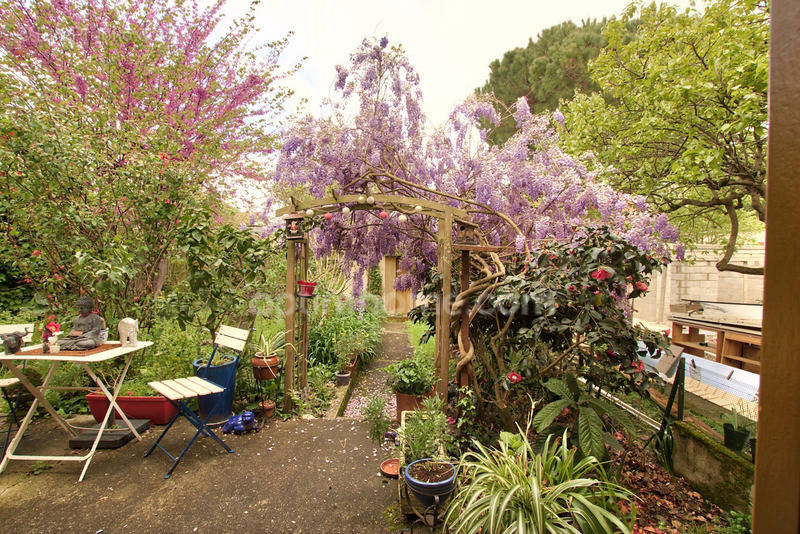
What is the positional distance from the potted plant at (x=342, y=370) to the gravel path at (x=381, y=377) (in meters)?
0.20

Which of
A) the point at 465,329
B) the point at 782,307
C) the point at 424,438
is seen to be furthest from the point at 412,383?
the point at 782,307

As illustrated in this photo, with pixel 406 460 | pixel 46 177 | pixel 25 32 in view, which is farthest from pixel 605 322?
pixel 25 32

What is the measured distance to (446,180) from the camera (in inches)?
161

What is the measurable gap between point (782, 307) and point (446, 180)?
372 cm

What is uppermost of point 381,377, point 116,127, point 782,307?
point 116,127

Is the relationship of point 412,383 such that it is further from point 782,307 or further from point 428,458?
point 782,307

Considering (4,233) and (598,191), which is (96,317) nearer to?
(4,233)

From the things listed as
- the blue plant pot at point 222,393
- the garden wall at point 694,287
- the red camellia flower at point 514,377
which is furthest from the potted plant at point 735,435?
the garden wall at point 694,287

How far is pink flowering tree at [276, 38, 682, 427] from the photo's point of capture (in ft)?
11.1

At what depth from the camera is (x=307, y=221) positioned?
3568 millimetres

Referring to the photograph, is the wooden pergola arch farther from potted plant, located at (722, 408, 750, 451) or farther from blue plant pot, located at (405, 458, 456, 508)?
potted plant, located at (722, 408, 750, 451)

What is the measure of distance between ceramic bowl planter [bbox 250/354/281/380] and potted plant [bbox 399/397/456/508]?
168 centimetres

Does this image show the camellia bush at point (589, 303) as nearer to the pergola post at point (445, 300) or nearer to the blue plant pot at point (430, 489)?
the pergola post at point (445, 300)

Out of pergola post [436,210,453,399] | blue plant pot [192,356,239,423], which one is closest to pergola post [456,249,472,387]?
pergola post [436,210,453,399]
